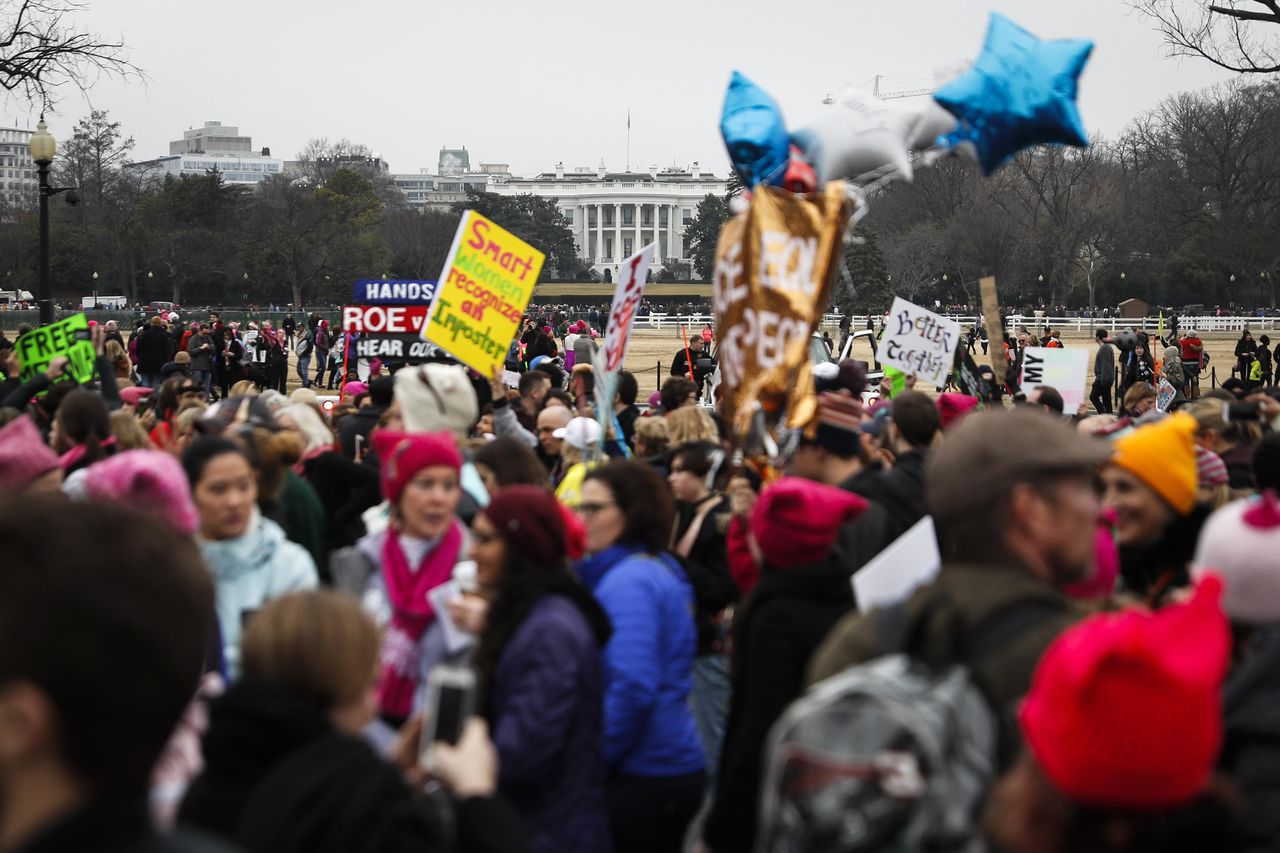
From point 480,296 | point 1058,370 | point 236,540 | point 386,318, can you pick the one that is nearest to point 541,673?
point 236,540

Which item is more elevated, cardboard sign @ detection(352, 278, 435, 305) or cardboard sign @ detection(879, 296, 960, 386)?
cardboard sign @ detection(352, 278, 435, 305)

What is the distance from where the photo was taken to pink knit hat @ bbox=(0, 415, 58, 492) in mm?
5113

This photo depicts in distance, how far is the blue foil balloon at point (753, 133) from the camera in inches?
210

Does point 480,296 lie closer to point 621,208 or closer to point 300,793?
point 300,793

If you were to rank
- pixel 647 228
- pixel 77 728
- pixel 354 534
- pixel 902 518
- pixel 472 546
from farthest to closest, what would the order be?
1. pixel 647 228
2. pixel 354 534
3. pixel 902 518
4. pixel 472 546
5. pixel 77 728

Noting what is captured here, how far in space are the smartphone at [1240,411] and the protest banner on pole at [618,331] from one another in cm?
289

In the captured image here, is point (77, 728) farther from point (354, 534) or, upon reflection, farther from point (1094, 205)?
point (1094, 205)

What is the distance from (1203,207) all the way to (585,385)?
66.4m

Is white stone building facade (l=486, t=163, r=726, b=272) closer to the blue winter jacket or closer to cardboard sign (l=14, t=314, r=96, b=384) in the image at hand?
cardboard sign (l=14, t=314, r=96, b=384)

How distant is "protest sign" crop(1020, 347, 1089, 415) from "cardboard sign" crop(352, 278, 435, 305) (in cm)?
451

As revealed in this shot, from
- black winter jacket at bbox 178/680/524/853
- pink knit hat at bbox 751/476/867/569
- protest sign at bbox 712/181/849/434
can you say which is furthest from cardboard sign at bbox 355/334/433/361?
black winter jacket at bbox 178/680/524/853

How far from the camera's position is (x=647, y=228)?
16838cm

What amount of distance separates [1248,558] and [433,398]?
4.43m

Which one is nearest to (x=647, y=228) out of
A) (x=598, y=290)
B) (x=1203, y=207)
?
(x=598, y=290)
